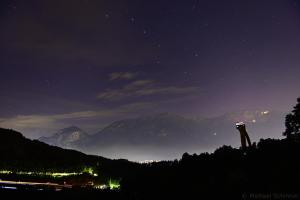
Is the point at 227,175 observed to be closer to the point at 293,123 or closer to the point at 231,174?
the point at 231,174

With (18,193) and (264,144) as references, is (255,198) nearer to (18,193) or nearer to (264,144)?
(264,144)

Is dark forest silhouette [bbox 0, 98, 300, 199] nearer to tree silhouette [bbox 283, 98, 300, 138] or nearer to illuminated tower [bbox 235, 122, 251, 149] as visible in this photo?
tree silhouette [bbox 283, 98, 300, 138]

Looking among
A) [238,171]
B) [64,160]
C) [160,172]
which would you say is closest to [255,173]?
[238,171]

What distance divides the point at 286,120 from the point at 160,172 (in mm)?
8379

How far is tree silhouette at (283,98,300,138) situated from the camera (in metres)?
22.0

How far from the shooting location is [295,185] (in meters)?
15.7

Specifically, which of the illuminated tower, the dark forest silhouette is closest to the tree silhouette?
the dark forest silhouette

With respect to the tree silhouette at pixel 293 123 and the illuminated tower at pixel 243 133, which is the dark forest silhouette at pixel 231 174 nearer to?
the tree silhouette at pixel 293 123

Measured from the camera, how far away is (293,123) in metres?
22.4

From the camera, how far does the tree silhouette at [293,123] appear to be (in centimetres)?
2195

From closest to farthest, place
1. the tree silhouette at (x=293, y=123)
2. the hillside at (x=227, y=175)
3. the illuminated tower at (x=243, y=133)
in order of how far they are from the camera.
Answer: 1. the hillside at (x=227, y=175)
2. the tree silhouette at (x=293, y=123)
3. the illuminated tower at (x=243, y=133)

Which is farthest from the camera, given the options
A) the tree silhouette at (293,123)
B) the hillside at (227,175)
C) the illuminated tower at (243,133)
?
the illuminated tower at (243,133)

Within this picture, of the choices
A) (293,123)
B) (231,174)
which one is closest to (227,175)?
(231,174)

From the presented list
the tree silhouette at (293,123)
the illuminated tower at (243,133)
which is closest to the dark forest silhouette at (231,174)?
the tree silhouette at (293,123)
